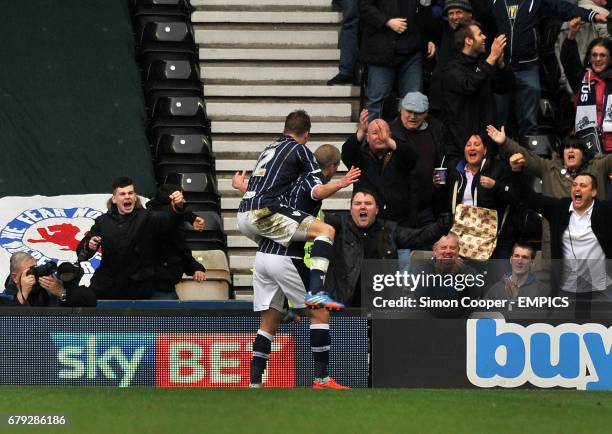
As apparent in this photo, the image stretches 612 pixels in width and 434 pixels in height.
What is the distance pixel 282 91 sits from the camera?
17984 millimetres

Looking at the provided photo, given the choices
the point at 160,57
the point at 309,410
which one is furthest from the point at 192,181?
the point at 309,410

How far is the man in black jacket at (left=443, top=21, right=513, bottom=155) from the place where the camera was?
15562 millimetres

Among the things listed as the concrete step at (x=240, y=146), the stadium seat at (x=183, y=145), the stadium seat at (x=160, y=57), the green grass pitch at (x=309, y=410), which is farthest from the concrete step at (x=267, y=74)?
the green grass pitch at (x=309, y=410)

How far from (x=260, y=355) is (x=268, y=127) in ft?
19.9

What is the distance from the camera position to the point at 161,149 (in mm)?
17344

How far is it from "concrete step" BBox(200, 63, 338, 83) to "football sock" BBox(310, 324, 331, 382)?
21.8 feet

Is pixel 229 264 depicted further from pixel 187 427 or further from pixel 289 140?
pixel 187 427

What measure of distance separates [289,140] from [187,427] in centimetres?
309

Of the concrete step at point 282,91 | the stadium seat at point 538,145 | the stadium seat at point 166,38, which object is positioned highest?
the stadium seat at point 166,38

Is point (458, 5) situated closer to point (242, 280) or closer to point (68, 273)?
point (242, 280)

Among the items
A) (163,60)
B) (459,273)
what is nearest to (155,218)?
(459,273)

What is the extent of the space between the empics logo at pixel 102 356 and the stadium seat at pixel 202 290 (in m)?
2.19

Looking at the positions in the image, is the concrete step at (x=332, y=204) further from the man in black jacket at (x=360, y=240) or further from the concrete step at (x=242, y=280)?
the man in black jacket at (x=360, y=240)

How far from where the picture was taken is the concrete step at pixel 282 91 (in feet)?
59.0
